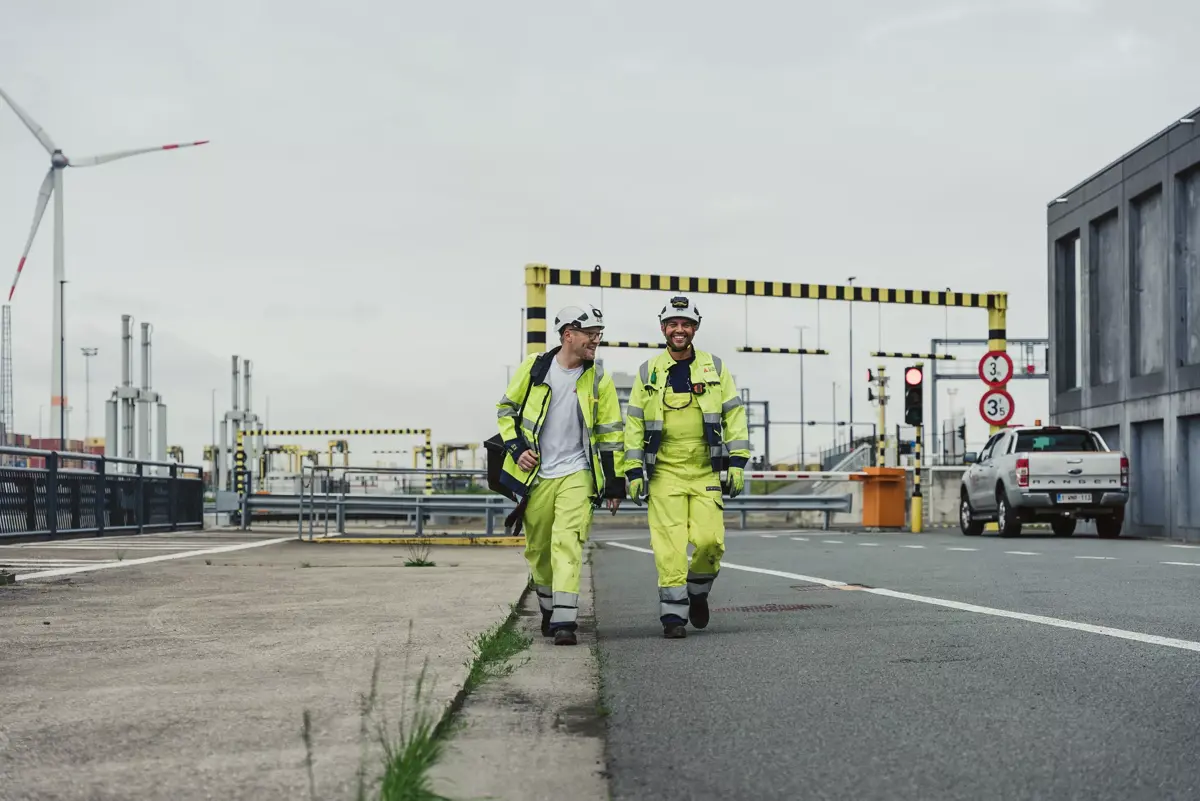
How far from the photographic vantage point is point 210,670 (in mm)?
5641

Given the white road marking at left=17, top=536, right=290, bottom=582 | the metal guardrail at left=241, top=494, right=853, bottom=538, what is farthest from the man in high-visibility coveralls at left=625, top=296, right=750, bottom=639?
the metal guardrail at left=241, top=494, right=853, bottom=538

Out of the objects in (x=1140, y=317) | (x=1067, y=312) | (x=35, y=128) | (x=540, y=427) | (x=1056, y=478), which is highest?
(x=35, y=128)

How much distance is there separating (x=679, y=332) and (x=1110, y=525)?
1828cm

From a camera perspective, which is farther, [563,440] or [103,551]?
[103,551]

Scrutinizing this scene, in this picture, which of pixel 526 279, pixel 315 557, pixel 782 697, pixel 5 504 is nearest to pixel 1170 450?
pixel 526 279

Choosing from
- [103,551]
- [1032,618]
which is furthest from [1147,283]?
[1032,618]

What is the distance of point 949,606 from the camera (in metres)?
8.55

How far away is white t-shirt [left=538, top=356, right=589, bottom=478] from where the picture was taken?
7.43 m

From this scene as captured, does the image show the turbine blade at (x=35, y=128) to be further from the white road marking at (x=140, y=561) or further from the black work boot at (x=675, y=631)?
the black work boot at (x=675, y=631)

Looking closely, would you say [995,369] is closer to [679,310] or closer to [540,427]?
[679,310]

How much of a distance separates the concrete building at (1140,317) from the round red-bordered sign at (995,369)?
245 cm

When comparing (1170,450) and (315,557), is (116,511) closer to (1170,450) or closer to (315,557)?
(315,557)

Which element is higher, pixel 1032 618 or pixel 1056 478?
pixel 1056 478

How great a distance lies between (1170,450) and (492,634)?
844 inches
